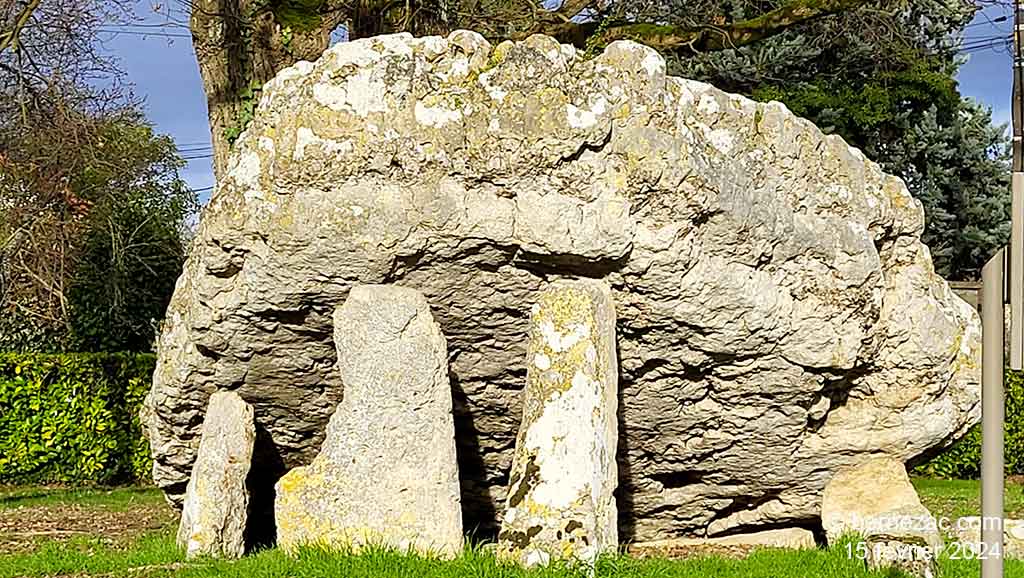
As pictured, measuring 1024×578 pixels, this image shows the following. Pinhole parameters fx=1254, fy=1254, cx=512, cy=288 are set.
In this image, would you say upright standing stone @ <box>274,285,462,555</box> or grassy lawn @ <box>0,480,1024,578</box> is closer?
grassy lawn @ <box>0,480,1024,578</box>

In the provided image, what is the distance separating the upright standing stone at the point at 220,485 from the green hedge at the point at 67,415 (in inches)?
374

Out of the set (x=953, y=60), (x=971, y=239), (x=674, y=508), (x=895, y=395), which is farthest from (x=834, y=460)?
(x=953, y=60)

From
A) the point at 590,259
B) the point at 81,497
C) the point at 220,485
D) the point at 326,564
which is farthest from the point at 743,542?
Answer: the point at 81,497

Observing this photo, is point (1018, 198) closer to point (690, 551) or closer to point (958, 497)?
point (690, 551)

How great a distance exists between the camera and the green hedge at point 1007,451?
16797mm

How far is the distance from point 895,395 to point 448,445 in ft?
10.3

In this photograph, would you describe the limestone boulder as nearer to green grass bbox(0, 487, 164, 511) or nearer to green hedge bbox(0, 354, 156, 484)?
green grass bbox(0, 487, 164, 511)

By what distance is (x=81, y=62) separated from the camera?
17.0 m

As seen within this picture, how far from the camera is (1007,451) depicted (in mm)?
17078

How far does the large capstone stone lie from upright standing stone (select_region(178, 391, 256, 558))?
0.66 feet

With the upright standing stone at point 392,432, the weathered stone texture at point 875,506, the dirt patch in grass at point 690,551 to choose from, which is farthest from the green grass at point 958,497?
the upright standing stone at point 392,432

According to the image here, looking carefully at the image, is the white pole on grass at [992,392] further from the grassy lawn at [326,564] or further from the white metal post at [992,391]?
→ the grassy lawn at [326,564]

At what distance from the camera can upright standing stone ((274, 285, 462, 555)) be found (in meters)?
6.90

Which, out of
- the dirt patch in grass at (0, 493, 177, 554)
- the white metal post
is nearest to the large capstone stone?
the dirt patch in grass at (0, 493, 177, 554)
